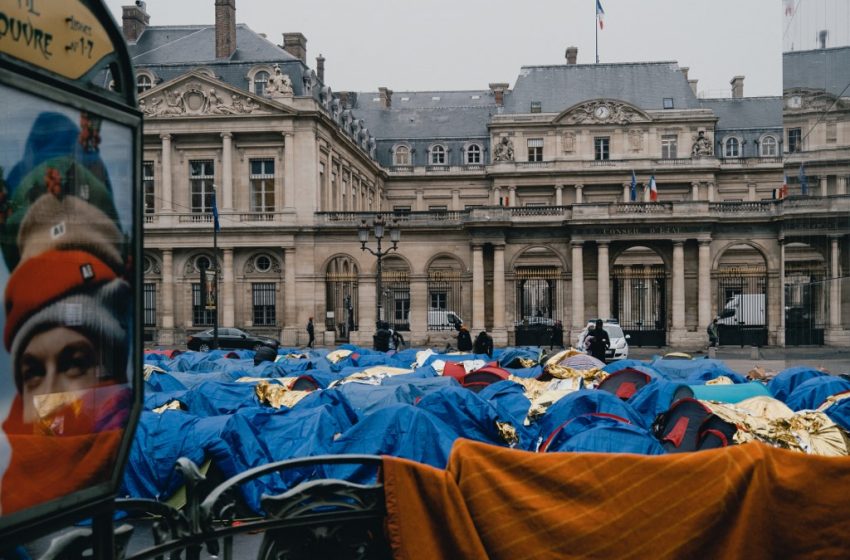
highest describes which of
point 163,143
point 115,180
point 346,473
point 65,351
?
point 163,143

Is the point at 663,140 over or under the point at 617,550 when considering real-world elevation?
over

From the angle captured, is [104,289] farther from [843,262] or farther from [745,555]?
[843,262]

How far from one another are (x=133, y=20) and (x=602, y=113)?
33.4 m

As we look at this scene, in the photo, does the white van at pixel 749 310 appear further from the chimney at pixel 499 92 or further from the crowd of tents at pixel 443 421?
the crowd of tents at pixel 443 421

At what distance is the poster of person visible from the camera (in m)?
2.73

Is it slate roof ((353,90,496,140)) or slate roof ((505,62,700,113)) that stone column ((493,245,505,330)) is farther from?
slate roof ((353,90,496,140))

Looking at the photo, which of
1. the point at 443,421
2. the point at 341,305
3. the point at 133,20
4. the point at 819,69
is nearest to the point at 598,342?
the point at 819,69

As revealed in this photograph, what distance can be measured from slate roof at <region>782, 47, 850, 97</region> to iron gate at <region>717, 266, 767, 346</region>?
72.3ft

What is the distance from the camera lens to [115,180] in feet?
10.5

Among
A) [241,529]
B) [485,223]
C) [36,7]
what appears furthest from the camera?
[485,223]

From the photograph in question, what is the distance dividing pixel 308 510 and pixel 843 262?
58.2 ft

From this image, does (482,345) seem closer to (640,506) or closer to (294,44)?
(640,506)

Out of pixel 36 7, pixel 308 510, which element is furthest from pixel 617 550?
pixel 36 7

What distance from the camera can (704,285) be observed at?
41.6 m
